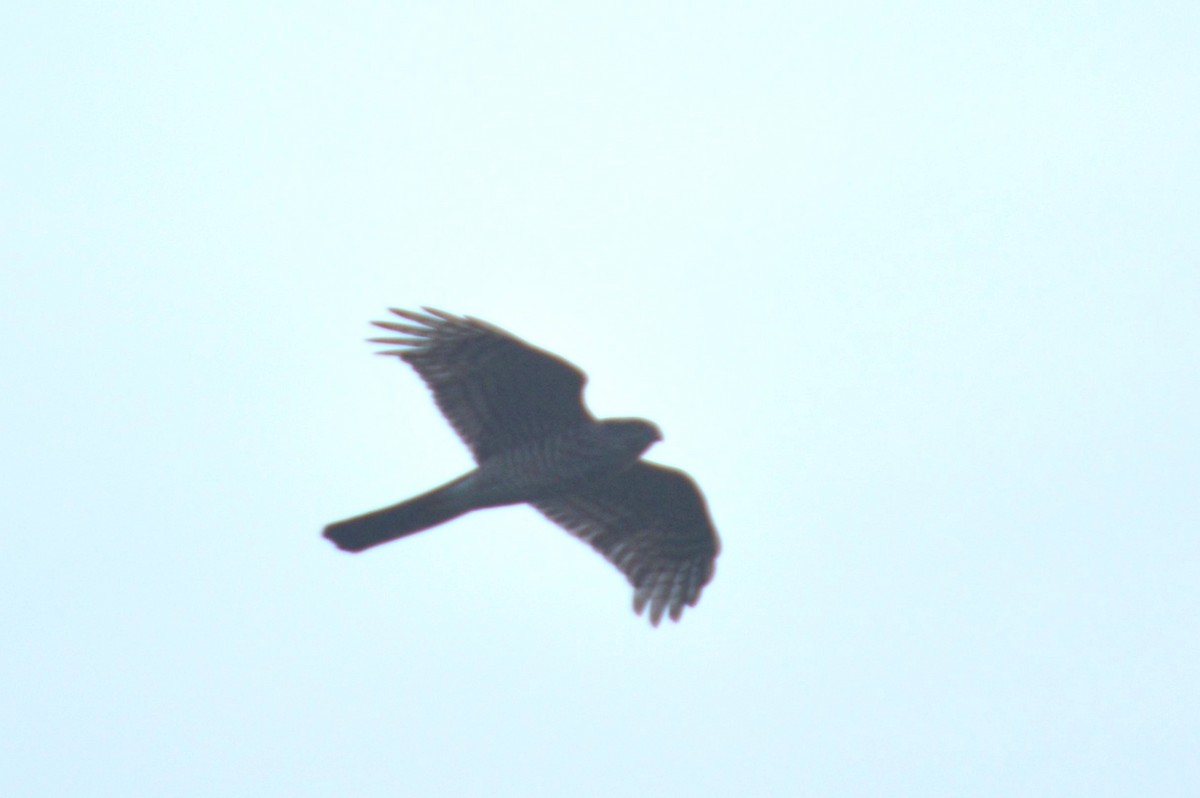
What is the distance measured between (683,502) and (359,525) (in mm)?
2644

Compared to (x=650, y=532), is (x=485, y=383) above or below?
above

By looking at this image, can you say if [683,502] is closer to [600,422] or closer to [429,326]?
[600,422]

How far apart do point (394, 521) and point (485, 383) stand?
120 centimetres

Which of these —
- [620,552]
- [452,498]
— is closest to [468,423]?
[452,498]

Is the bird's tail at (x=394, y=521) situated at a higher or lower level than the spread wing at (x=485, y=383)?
lower

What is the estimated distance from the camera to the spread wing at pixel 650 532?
12.5 meters

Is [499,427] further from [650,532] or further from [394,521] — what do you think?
[650,532]

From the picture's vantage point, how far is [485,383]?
1152 centimetres

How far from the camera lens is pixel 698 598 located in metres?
12.5

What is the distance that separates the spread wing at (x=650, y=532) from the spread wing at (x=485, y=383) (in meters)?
1.18

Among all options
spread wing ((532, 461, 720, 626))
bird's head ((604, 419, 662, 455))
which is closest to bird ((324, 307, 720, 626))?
bird's head ((604, 419, 662, 455))

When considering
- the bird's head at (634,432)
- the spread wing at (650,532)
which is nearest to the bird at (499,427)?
the bird's head at (634,432)

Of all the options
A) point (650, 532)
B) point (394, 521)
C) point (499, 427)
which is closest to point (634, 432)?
point (499, 427)

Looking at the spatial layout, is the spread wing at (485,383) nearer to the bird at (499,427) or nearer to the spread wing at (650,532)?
the bird at (499,427)
